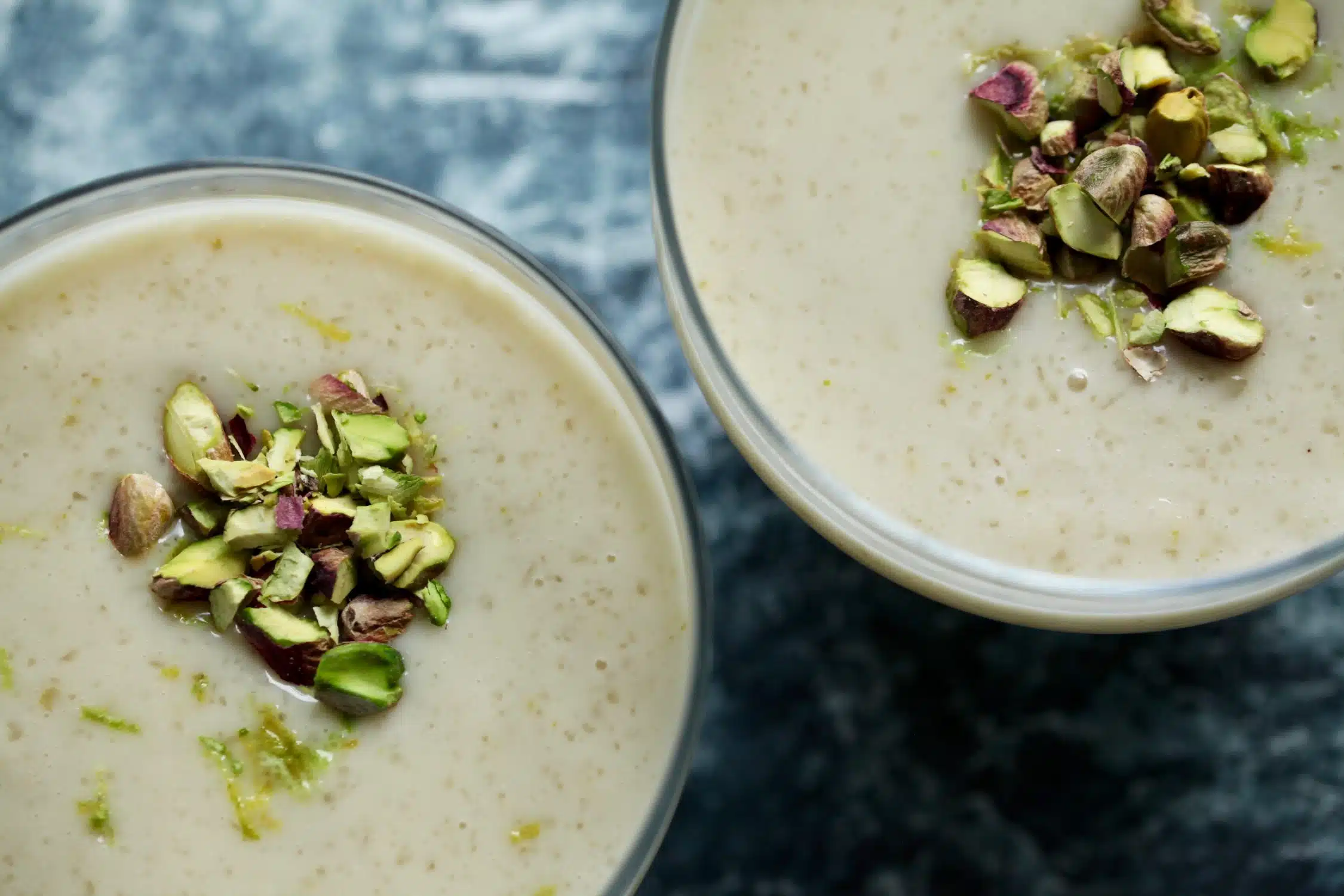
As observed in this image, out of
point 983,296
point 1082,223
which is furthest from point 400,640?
point 1082,223

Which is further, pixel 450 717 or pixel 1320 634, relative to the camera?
pixel 1320 634

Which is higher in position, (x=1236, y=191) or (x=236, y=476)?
(x=1236, y=191)

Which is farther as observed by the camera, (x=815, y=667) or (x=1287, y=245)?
(x=815, y=667)

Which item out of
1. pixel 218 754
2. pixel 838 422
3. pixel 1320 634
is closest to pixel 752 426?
pixel 838 422

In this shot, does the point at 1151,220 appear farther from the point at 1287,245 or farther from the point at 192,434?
the point at 192,434

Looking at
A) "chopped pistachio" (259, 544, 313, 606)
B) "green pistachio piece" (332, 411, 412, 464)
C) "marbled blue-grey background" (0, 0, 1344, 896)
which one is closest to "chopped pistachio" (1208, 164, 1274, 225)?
"marbled blue-grey background" (0, 0, 1344, 896)

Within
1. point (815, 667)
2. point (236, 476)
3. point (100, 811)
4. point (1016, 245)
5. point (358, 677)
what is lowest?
point (815, 667)

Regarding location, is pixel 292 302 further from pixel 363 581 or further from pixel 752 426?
pixel 752 426

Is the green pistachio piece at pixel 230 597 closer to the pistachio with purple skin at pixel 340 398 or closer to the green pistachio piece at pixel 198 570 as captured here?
the green pistachio piece at pixel 198 570
